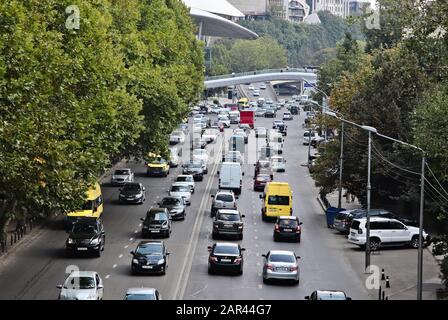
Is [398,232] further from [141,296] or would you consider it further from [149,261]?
[141,296]

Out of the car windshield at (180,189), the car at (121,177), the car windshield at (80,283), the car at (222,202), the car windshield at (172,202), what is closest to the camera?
the car windshield at (80,283)

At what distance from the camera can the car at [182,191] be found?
218 ft

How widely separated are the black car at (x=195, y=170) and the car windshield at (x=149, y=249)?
35.0 meters

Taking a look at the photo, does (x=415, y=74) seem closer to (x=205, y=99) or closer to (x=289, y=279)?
(x=289, y=279)

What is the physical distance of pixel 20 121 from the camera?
3609 centimetres

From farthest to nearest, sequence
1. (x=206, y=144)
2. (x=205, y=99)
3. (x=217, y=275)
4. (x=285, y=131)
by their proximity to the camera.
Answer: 1. (x=205, y=99)
2. (x=285, y=131)
3. (x=206, y=144)
4. (x=217, y=275)

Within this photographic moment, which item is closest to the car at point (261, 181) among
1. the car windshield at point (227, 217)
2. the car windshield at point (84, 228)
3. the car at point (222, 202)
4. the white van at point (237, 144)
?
the car at point (222, 202)

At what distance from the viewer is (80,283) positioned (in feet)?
121

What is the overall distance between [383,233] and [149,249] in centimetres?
1396

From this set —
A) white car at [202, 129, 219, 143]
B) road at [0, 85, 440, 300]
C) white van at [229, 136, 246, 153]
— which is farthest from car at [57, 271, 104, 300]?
white car at [202, 129, 219, 143]

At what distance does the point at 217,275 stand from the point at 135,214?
18.7 metres

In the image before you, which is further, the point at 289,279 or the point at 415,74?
the point at 415,74

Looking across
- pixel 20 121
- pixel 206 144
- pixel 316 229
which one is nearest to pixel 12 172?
pixel 20 121

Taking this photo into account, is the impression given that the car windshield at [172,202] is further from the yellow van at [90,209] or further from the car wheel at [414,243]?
the car wheel at [414,243]
